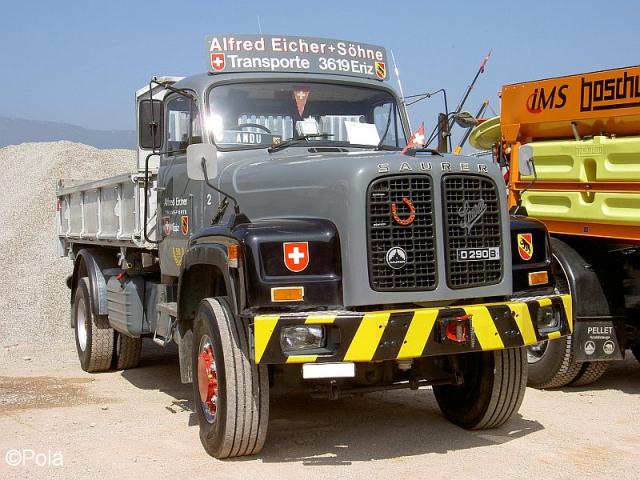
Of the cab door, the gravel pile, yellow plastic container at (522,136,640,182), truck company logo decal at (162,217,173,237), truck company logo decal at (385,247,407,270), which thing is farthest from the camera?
the gravel pile

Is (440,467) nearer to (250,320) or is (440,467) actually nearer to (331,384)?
(331,384)

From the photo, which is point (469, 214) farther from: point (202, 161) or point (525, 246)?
point (202, 161)

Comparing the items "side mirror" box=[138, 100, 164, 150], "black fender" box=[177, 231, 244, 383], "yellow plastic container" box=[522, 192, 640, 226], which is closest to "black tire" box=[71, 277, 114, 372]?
"side mirror" box=[138, 100, 164, 150]

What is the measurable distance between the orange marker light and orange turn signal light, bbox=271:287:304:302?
0.27 metres

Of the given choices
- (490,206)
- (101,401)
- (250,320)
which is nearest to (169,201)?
(101,401)

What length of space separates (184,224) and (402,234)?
2.00 m

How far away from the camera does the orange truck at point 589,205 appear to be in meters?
6.61

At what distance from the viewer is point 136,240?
7.32 m

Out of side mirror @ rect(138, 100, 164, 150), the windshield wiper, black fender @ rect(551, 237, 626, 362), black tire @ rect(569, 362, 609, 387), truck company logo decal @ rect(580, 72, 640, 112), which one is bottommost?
black tire @ rect(569, 362, 609, 387)

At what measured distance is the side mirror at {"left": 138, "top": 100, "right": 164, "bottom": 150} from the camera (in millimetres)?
6395

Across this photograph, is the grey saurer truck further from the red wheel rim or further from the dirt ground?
the dirt ground

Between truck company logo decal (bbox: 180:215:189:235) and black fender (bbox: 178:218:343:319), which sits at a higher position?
truck company logo decal (bbox: 180:215:189:235)

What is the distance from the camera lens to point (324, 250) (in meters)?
4.87

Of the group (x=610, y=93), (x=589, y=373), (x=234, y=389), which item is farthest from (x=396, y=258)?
(x=589, y=373)
